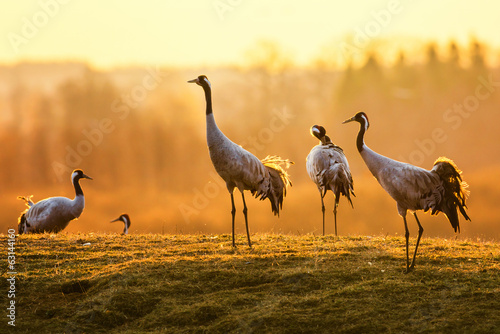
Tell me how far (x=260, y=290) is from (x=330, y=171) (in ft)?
22.6

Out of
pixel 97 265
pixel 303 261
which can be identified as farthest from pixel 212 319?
pixel 97 265

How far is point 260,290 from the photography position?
973cm

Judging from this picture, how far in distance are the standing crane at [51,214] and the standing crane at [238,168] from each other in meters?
6.36

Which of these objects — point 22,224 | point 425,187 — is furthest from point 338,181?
point 22,224

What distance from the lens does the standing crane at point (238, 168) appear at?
1307cm

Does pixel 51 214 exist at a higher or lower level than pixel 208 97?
lower

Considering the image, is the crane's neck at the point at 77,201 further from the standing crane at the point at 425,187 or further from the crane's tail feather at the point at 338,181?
the standing crane at the point at 425,187

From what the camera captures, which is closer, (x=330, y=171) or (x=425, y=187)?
(x=425, y=187)

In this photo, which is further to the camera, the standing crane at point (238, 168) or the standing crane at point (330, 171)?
the standing crane at point (330, 171)

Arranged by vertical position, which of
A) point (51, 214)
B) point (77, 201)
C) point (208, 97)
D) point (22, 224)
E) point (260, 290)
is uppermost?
point (208, 97)

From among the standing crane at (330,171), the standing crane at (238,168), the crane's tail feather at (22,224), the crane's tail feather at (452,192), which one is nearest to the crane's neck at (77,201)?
the crane's tail feather at (22,224)

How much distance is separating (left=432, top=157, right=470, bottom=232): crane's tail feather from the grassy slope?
1.01 metres

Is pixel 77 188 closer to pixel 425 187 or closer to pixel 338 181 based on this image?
pixel 338 181

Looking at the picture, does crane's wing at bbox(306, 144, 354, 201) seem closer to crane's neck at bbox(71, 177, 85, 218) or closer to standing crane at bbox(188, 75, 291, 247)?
standing crane at bbox(188, 75, 291, 247)
